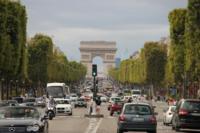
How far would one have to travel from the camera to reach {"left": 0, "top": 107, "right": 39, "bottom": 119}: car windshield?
83.6ft

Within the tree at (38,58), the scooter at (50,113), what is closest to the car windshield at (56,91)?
the scooter at (50,113)

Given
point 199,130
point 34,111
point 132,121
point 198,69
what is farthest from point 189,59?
point 34,111

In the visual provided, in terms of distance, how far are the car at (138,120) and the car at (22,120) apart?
291 inches

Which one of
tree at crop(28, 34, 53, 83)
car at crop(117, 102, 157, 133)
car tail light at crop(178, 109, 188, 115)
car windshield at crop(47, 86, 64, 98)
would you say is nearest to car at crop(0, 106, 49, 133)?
car at crop(117, 102, 157, 133)

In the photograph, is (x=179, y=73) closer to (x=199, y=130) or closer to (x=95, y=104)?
(x=95, y=104)

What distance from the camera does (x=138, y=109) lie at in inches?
1304

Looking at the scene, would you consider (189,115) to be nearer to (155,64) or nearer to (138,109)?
(138,109)

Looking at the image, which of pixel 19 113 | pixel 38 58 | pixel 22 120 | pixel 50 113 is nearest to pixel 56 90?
pixel 38 58

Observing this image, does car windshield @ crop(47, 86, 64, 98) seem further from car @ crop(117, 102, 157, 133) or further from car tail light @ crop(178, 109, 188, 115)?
car @ crop(117, 102, 157, 133)

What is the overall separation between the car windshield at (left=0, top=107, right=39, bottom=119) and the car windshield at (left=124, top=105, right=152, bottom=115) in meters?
7.82

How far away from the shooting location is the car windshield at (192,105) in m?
37.5

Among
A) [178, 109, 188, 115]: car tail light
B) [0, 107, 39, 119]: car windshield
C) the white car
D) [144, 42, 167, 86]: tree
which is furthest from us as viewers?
[144, 42, 167, 86]: tree

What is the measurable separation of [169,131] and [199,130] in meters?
1.63

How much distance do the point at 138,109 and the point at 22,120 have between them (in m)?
9.59
